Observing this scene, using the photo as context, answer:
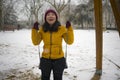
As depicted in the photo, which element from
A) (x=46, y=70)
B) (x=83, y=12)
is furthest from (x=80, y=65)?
(x=83, y=12)

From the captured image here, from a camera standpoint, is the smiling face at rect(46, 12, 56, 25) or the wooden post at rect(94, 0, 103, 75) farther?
the wooden post at rect(94, 0, 103, 75)

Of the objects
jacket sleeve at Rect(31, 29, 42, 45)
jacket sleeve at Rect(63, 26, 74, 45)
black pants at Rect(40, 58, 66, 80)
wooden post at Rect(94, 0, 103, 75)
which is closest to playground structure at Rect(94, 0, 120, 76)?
wooden post at Rect(94, 0, 103, 75)

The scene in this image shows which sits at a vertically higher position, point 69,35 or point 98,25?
point 98,25

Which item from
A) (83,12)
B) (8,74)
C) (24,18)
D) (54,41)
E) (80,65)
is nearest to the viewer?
(54,41)

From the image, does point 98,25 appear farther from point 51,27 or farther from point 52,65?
point 52,65

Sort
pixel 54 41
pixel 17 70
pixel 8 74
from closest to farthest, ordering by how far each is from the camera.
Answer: pixel 54 41 → pixel 8 74 → pixel 17 70

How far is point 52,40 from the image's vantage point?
368 cm

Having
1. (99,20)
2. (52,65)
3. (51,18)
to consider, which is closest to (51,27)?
(51,18)

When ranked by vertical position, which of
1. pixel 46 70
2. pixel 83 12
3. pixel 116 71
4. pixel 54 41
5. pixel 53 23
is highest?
pixel 83 12

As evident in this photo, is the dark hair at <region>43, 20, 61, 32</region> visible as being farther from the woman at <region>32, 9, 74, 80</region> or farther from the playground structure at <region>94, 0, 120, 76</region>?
the playground structure at <region>94, 0, 120, 76</region>

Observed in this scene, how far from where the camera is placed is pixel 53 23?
3.79 meters

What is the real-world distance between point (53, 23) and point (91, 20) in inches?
1811

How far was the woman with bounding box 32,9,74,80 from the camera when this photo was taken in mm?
3691

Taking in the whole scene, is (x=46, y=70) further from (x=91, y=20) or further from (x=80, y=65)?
(x=91, y=20)
